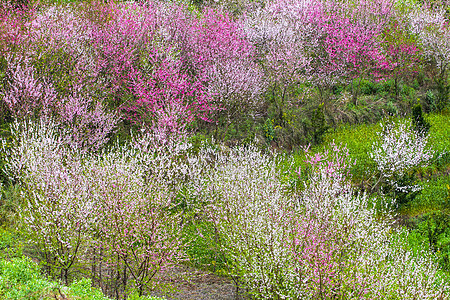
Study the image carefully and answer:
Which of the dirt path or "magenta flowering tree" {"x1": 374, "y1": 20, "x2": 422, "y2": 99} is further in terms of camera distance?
"magenta flowering tree" {"x1": 374, "y1": 20, "x2": 422, "y2": 99}

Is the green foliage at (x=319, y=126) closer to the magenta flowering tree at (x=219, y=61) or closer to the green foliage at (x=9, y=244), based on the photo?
the magenta flowering tree at (x=219, y=61)

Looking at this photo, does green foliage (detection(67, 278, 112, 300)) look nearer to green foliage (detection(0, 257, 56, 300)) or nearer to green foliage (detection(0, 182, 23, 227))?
green foliage (detection(0, 257, 56, 300))

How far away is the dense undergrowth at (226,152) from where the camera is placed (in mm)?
6320

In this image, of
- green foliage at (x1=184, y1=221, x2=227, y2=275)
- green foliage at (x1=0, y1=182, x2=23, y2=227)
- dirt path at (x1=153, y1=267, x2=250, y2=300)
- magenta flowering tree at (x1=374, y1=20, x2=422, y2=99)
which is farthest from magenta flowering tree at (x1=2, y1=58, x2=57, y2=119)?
magenta flowering tree at (x1=374, y1=20, x2=422, y2=99)

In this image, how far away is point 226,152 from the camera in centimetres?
1202

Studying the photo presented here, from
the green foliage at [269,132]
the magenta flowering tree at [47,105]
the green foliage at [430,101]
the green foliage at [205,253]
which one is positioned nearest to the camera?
the green foliage at [205,253]

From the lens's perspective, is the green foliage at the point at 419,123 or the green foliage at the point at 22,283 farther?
the green foliage at the point at 419,123

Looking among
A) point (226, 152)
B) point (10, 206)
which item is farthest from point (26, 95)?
point (226, 152)

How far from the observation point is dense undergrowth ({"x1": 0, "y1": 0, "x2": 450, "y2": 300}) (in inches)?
249

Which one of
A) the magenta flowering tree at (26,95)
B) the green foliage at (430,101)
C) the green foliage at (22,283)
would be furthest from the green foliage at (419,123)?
the green foliage at (22,283)

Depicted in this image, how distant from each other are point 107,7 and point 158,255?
12.8 meters

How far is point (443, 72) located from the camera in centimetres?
1847

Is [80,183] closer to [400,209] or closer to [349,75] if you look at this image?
[400,209]

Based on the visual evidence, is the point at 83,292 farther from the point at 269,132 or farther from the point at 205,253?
the point at 269,132
